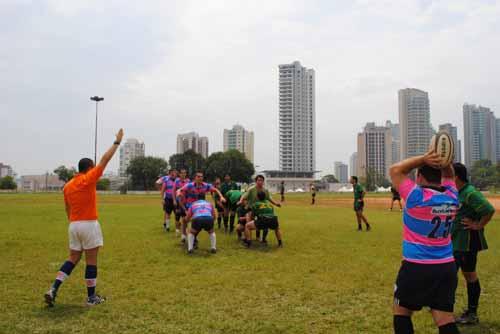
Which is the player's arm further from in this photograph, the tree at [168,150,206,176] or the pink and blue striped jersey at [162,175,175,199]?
the tree at [168,150,206,176]

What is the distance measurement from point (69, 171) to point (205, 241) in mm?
129017

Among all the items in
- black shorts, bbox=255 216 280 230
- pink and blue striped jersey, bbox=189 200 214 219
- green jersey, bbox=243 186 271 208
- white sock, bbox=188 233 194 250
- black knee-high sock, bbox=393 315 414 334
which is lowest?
white sock, bbox=188 233 194 250

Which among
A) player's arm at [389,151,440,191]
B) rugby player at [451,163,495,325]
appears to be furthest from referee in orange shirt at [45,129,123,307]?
rugby player at [451,163,495,325]

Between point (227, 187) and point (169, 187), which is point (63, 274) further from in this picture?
point (227, 187)

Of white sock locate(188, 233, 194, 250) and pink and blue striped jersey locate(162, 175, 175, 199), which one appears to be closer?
white sock locate(188, 233, 194, 250)

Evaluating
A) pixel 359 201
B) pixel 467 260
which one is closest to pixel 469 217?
pixel 467 260

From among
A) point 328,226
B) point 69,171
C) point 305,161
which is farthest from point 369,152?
point 328,226

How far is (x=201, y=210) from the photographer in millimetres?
10461

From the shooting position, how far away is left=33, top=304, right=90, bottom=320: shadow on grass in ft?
18.4

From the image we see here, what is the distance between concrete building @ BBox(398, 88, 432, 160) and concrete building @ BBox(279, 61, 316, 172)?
3886cm

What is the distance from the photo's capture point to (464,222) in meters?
5.46

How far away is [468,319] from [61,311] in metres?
5.79

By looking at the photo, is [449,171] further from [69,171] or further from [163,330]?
[69,171]

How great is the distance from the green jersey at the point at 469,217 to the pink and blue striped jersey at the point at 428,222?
6.62ft
